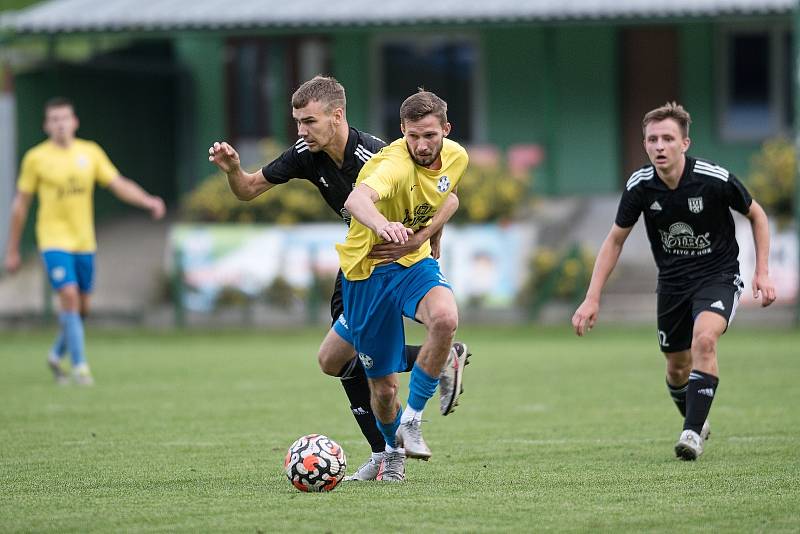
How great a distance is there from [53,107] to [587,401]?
19.0 feet

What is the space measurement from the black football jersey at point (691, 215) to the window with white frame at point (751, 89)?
55.5ft

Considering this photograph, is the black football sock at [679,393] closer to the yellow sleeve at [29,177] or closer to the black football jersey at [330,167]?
the black football jersey at [330,167]

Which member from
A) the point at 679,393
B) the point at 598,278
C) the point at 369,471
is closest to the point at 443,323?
A: the point at 369,471

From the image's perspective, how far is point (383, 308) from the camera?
7.24 m

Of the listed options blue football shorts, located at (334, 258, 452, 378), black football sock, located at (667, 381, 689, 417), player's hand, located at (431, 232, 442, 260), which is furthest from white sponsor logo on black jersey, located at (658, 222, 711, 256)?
blue football shorts, located at (334, 258, 452, 378)

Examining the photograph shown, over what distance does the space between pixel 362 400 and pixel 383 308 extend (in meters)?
0.69

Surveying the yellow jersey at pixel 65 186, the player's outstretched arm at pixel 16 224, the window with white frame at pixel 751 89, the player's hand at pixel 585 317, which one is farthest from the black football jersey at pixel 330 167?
the window with white frame at pixel 751 89

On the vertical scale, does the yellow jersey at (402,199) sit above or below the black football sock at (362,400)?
above

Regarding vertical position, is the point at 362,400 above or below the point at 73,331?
above

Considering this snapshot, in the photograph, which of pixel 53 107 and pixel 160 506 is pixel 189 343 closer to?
pixel 53 107

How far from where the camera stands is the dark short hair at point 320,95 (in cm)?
728

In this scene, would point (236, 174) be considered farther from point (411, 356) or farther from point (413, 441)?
point (413, 441)

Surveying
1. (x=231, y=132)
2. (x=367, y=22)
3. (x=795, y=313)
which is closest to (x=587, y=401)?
(x=795, y=313)

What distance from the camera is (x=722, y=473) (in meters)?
7.39
